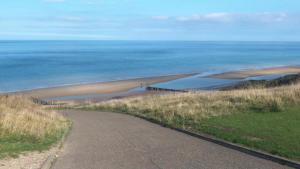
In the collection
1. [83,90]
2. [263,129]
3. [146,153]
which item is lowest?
[146,153]

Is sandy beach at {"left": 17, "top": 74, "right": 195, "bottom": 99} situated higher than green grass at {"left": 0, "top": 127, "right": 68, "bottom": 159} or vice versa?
sandy beach at {"left": 17, "top": 74, "right": 195, "bottom": 99}

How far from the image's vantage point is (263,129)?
12.3 m

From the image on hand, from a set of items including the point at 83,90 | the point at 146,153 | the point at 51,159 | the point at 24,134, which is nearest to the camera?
the point at 51,159

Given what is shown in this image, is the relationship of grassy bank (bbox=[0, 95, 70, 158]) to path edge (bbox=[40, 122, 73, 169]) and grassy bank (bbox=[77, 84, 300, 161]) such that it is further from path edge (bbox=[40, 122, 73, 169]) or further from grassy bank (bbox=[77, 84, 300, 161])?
grassy bank (bbox=[77, 84, 300, 161])

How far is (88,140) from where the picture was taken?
41.5ft

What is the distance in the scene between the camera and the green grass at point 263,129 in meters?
9.91

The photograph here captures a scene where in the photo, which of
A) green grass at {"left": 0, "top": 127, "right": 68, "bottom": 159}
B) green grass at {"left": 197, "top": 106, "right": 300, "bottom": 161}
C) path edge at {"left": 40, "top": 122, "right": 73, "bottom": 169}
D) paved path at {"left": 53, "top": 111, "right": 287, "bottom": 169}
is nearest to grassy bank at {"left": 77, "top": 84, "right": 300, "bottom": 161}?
green grass at {"left": 197, "top": 106, "right": 300, "bottom": 161}

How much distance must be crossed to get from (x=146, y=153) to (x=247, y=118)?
A: 5.62 m

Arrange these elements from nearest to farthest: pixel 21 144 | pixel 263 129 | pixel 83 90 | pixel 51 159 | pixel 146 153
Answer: pixel 51 159 → pixel 146 153 → pixel 21 144 → pixel 263 129 → pixel 83 90

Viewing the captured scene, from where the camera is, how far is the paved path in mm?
8789

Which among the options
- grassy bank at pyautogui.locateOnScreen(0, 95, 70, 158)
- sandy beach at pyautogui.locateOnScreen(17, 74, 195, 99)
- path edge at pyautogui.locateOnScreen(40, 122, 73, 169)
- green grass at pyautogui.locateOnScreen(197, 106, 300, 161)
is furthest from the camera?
sandy beach at pyautogui.locateOnScreen(17, 74, 195, 99)

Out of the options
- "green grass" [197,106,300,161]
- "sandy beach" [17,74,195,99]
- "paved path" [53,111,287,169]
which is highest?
"sandy beach" [17,74,195,99]

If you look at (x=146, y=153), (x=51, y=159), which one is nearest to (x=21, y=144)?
(x=51, y=159)

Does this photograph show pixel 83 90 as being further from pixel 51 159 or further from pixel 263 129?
pixel 51 159
